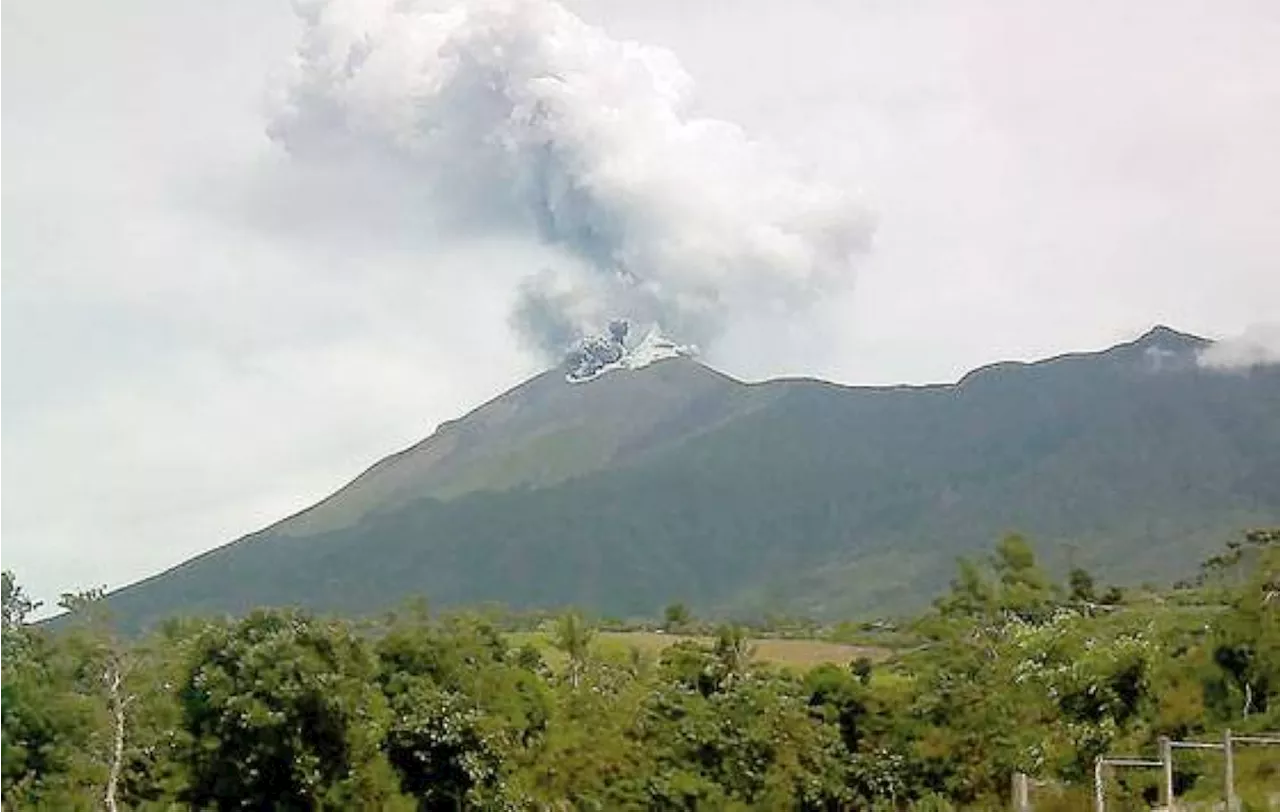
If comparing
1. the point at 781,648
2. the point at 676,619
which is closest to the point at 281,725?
the point at 781,648

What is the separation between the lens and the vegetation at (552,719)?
35656 mm

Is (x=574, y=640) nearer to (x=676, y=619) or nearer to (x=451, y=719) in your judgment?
(x=451, y=719)

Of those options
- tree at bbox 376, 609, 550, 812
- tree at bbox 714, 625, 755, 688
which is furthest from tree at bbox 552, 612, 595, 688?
tree at bbox 376, 609, 550, 812

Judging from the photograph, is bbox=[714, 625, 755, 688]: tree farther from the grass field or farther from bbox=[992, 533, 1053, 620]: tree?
the grass field

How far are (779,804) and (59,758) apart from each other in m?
15.4

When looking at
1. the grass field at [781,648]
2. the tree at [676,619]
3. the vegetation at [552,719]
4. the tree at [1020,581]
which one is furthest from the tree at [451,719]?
the tree at [676,619]

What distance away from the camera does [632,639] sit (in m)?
90.9

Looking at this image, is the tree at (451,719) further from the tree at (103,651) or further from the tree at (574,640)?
the tree at (574,640)

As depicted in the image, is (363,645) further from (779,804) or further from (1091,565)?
(1091,565)

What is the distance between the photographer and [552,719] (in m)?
40.6

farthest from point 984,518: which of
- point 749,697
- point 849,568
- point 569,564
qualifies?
point 749,697

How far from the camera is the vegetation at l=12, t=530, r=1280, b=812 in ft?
117

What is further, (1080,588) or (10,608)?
(1080,588)

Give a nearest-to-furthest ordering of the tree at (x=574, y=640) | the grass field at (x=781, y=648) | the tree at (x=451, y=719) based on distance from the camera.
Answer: the tree at (x=451, y=719)
the tree at (x=574, y=640)
the grass field at (x=781, y=648)
